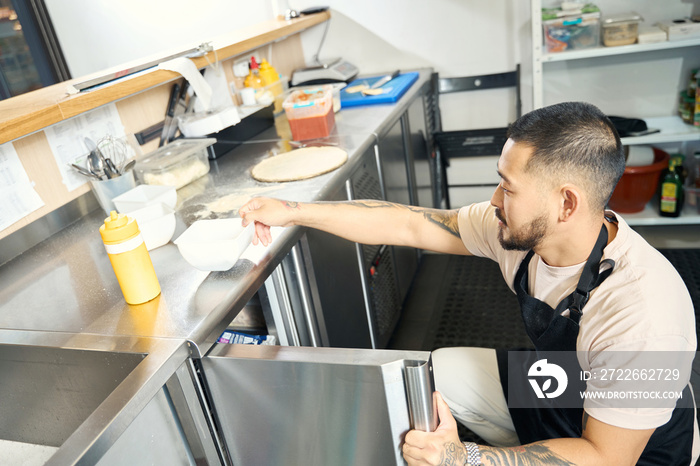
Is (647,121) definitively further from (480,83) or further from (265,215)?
(265,215)

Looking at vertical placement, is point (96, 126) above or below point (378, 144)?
above

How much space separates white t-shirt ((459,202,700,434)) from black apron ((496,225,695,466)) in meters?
0.02

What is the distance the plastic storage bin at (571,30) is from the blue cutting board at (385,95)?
2.29 feet

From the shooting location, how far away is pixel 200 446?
1.10 meters

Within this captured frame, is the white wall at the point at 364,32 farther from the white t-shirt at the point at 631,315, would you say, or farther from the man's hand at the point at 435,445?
the man's hand at the point at 435,445

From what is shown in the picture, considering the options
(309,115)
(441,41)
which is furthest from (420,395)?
(441,41)

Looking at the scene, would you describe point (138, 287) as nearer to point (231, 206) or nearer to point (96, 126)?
point (231, 206)

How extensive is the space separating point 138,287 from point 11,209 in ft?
2.11

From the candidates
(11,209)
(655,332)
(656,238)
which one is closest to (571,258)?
(655,332)

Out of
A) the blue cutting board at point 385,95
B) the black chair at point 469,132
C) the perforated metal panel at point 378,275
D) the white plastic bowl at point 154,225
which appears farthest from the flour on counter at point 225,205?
the black chair at point 469,132

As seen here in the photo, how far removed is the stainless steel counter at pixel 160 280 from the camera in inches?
43.8

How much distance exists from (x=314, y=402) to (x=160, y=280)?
1.71 feet

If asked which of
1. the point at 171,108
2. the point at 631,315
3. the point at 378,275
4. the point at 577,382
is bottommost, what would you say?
the point at 378,275

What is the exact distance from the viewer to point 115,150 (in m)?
1.84
